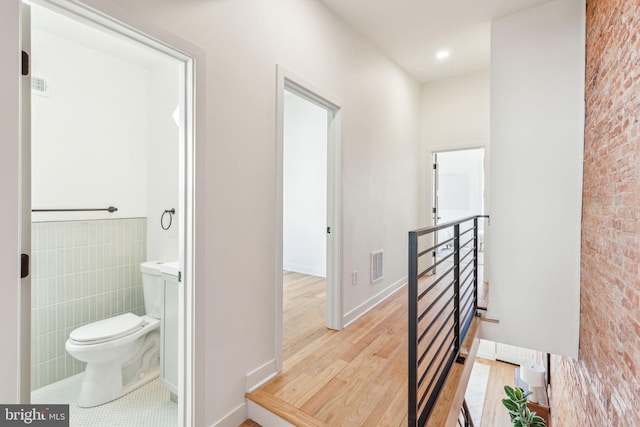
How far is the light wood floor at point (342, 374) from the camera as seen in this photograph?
5.58 ft

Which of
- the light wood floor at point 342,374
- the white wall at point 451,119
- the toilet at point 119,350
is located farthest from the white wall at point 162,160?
the white wall at point 451,119

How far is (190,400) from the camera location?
1579mm

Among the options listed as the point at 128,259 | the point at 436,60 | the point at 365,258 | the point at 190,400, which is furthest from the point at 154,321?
the point at 436,60

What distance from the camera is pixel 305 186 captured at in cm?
511

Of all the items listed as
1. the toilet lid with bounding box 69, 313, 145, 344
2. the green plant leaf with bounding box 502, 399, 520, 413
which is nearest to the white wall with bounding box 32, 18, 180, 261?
the toilet lid with bounding box 69, 313, 145, 344

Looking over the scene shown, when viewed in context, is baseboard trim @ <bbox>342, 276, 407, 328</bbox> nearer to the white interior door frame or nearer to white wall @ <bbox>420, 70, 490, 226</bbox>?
white wall @ <bbox>420, 70, 490, 226</bbox>

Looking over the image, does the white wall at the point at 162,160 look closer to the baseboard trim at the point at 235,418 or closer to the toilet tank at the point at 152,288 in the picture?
the toilet tank at the point at 152,288

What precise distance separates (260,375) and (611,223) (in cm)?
233

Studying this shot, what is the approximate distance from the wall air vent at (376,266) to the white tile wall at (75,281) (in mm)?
2328

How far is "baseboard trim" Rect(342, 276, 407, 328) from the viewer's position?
287 centimetres

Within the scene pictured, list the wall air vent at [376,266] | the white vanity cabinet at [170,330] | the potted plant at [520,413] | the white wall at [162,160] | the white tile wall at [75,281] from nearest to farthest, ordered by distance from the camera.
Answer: the white vanity cabinet at [170,330] < the white tile wall at [75,281] < the white wall at [162,160] < the wall air vent at [376,266] < the potted plant at [520,413]

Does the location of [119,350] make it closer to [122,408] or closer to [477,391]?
[122,408]

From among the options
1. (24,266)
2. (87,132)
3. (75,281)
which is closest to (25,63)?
(24,266)

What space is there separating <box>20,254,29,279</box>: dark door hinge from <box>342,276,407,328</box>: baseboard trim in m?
2.24
